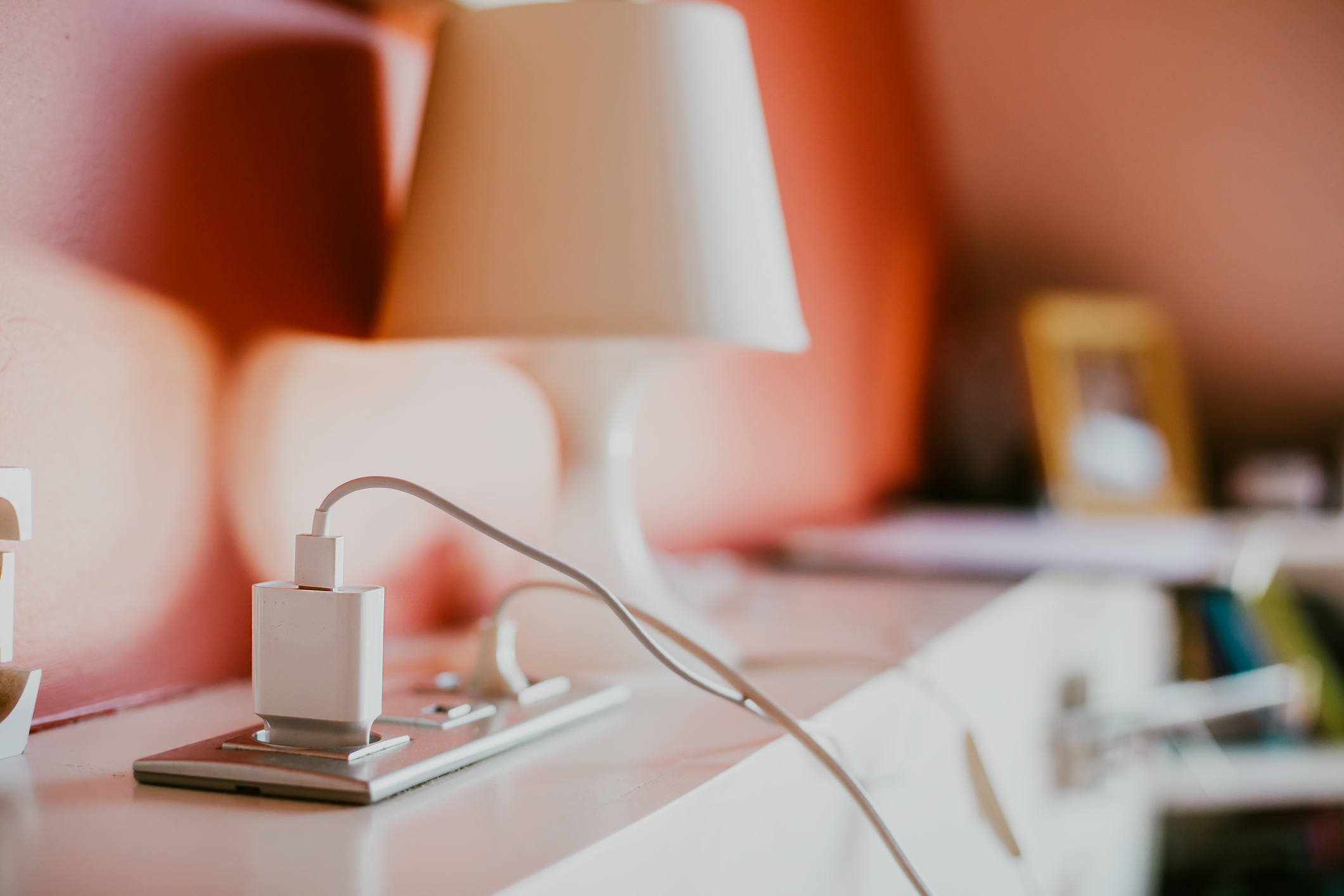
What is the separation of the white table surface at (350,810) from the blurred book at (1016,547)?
1.97 feet

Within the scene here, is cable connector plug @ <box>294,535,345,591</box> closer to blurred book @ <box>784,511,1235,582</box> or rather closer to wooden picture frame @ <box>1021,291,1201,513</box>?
blurred book @ <box>784,511,1235,582</box>

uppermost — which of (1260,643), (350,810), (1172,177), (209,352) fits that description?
(1172,177)

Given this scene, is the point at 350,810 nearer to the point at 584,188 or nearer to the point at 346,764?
the point at 346,764

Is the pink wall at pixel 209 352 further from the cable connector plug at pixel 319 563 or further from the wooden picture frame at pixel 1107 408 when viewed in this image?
the wooden picture frame at pixel 1107 408

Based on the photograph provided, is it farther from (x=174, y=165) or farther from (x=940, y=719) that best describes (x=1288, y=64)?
(x=174, y=165)

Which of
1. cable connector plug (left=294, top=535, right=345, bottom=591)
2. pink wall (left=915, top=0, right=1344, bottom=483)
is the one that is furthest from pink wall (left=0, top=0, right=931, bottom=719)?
pink wall (left=915, top=0, right=1344, bottom=483)

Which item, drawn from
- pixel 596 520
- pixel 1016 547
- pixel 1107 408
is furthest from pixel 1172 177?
pixel 596 520

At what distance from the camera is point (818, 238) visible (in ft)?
5.12

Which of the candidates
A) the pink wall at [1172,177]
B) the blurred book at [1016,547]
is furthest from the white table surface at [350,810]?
the pink wall at [1172,177]

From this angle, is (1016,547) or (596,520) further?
(1016,547)

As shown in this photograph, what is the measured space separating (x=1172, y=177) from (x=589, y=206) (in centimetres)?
177

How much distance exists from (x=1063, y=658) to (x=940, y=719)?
519 mm

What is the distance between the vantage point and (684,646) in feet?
1.70

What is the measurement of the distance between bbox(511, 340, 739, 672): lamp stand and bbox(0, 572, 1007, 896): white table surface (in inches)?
1.5
